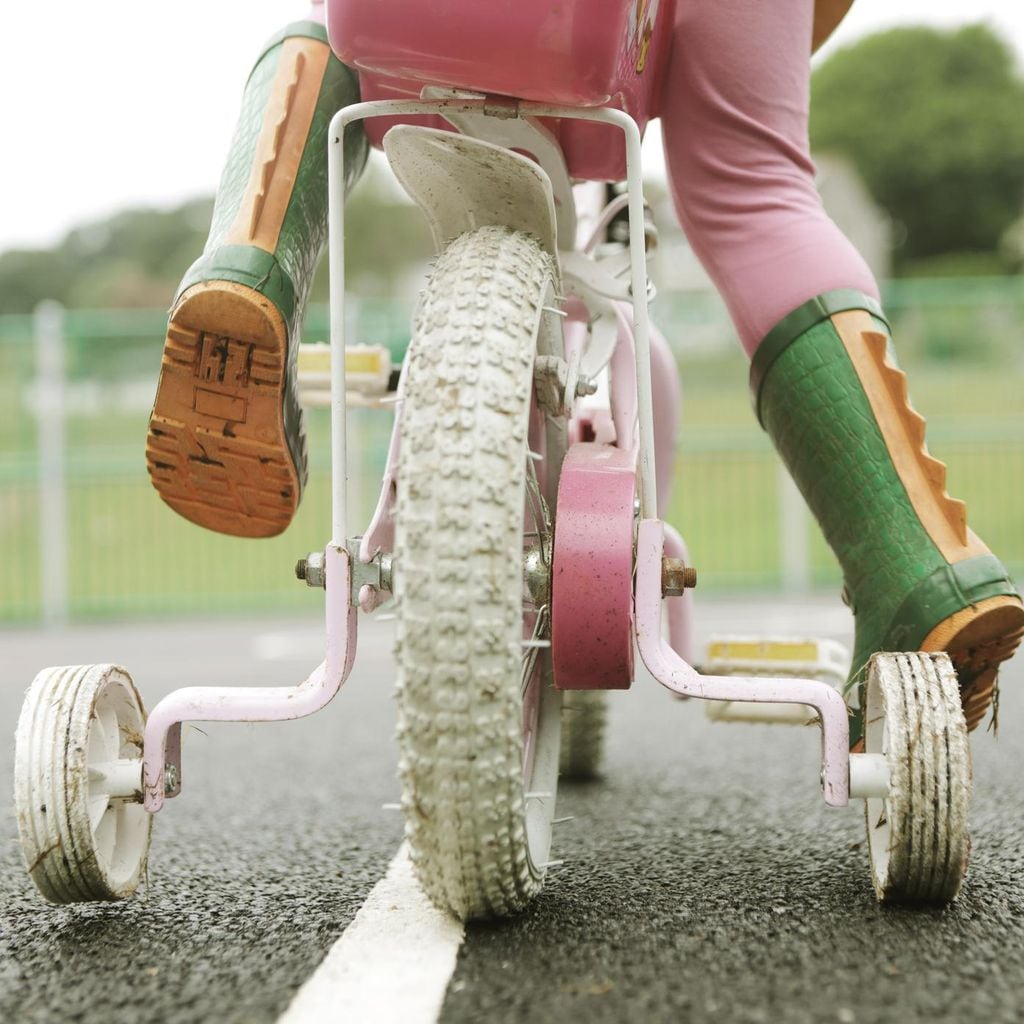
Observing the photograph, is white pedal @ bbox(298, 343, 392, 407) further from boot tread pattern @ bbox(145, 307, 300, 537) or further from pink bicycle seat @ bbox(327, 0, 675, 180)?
pink bicycle seat @ bbox(327, 0, 675, 180)

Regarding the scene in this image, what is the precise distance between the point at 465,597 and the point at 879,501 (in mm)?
639

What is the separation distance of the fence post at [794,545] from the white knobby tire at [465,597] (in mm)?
7130

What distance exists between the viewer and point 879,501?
5.17ft

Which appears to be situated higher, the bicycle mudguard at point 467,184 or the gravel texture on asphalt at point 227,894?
the bicycle mudguard at point 467,184

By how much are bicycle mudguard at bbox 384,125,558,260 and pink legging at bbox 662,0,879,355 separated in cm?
38

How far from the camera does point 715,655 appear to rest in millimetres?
2080

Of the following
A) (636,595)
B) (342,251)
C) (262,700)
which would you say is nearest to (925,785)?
(636,595)

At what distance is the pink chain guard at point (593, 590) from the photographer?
1.33 meters

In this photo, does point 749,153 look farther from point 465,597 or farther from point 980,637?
point 465,597

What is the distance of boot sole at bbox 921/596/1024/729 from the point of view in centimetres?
149

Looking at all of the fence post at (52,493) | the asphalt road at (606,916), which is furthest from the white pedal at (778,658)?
the fence post at (52,493)

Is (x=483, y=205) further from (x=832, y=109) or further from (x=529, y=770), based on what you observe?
(x=832, y=109)

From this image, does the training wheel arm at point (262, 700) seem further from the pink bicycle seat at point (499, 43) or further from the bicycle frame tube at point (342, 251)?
the pink bicycle seat at point (499, 43)

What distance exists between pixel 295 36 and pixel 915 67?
46.8 m
